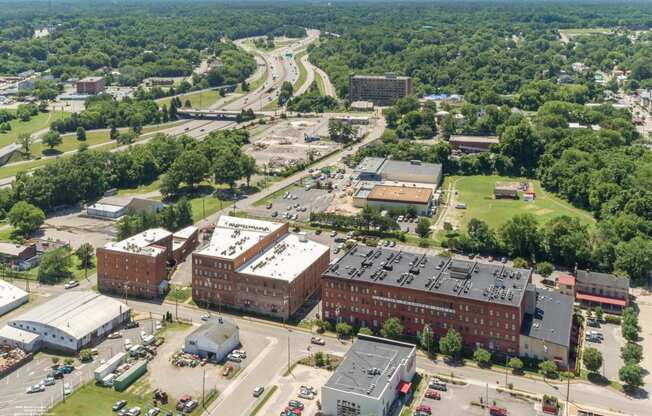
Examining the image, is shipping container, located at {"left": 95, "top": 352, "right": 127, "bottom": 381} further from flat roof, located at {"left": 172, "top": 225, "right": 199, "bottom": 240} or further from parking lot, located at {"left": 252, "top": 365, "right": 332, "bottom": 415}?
flat roof, located at {"left": 172, "top": 225, "right": 199, "bottom": 240}

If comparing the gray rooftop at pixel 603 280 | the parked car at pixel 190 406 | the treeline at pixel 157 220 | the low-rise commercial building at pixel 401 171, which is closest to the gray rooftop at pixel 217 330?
the parked car at pixel 190 406

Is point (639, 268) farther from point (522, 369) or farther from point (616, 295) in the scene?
point (522, 369)

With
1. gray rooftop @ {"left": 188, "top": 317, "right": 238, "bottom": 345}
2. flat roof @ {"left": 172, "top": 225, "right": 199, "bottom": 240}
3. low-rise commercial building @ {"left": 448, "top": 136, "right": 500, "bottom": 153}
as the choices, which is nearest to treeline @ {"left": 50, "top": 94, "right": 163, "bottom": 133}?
low-rise commercial building @ {"left": 448, "top": 136, "right": 500, "bottom": 153}

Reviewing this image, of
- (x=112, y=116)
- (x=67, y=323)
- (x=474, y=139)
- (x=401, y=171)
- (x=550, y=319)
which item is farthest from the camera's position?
(x=112, y=116)

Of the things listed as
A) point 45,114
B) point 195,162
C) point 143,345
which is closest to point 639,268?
point 143,345

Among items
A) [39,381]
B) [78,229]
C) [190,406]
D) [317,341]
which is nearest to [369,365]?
[317,341]

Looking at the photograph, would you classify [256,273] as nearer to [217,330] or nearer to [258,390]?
[217,330]

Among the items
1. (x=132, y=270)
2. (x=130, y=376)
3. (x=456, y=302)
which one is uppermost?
(x=456, y=302)
